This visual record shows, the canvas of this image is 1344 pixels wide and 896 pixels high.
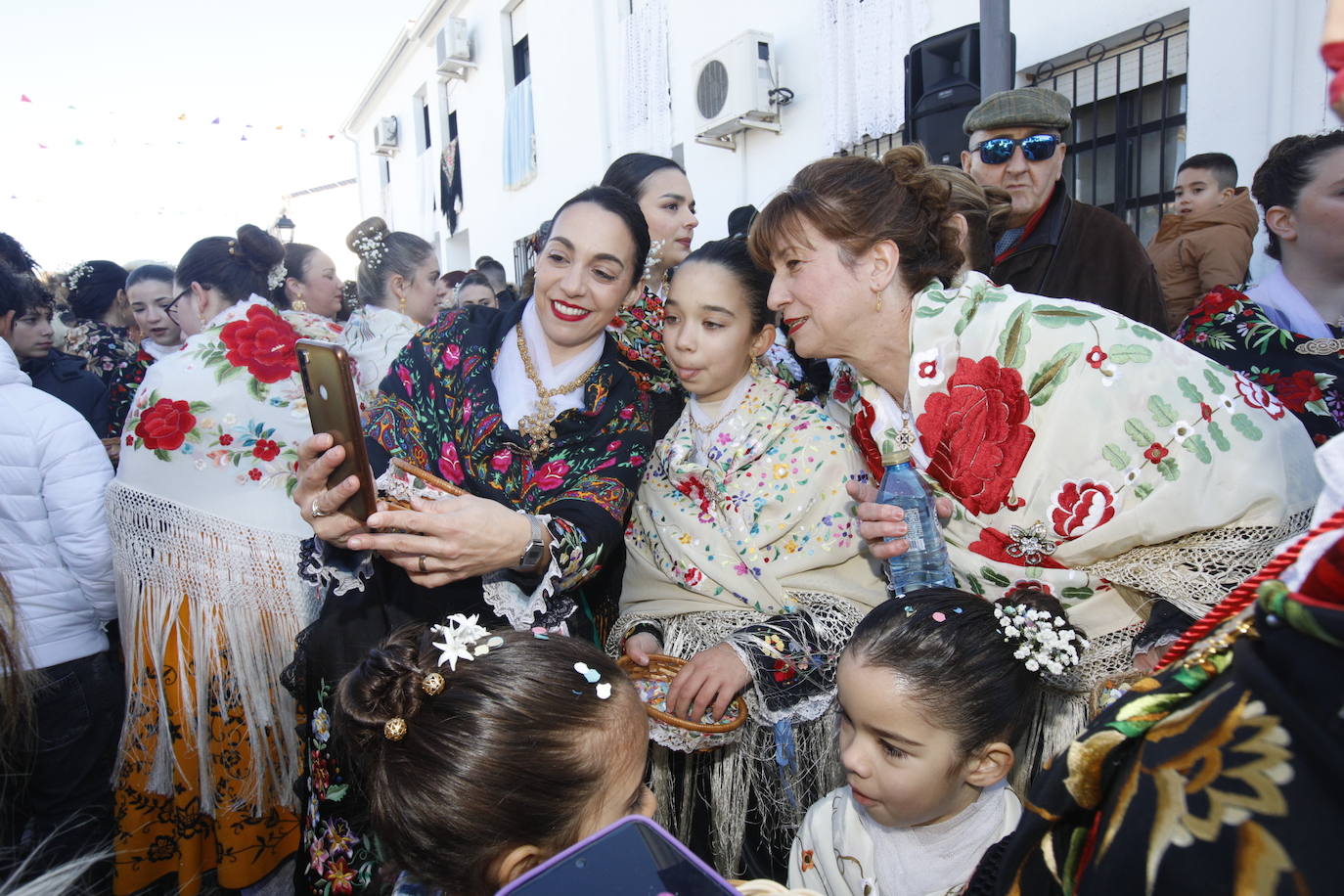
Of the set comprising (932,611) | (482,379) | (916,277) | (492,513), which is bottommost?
(932,611)

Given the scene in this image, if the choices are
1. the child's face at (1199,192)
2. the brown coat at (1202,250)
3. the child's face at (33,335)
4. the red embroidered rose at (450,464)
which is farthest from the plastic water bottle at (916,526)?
the child's face at (33,335)

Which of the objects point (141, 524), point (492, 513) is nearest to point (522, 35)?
point (141, 524)

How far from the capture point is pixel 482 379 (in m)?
1.94

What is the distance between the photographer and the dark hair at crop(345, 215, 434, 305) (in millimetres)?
4004

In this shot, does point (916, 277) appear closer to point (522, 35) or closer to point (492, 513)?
point (492, 513)

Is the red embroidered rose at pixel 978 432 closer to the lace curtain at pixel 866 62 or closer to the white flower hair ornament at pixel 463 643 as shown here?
the white flower hair ornament at pixel 463 643

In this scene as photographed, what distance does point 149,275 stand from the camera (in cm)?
445

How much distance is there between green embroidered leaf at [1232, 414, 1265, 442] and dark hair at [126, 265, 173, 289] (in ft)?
15.8

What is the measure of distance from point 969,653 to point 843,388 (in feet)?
2.88

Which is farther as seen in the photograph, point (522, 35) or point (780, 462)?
point (522, 35)

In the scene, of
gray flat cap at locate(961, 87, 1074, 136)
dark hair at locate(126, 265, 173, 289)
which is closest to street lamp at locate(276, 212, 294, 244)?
dark hair at locate(126, 265, 173, 289)

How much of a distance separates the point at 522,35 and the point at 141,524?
1194 cm

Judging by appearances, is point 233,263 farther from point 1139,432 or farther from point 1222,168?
point 1222,168

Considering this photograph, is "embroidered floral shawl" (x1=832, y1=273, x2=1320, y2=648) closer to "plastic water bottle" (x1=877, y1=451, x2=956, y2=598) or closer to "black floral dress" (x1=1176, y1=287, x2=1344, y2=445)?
"plastic water bottle" (x1=877, y1=451, x2=956, y2=598)
